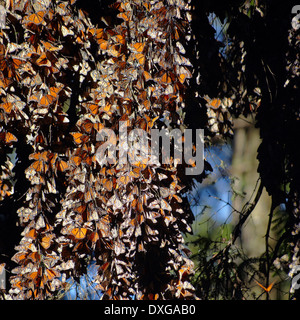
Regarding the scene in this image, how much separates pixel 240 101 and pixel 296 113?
35 cm

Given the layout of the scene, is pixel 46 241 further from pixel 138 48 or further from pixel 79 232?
pixel 138 48

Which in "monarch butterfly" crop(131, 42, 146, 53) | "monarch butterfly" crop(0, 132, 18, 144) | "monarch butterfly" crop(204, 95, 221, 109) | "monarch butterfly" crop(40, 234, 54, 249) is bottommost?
"monarch butterfly" crop(40, 234, 54, 249)

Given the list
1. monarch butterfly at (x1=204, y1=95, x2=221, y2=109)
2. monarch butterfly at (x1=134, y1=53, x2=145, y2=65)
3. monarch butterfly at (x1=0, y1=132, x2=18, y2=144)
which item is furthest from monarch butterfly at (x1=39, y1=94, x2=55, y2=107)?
monarch butterfly at (x1=204, y1=95, x2=221, y2=109)

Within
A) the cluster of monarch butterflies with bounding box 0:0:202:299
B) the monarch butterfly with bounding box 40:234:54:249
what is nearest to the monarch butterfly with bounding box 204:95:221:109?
the cluster of monarch butterflies with bounding box 0:0:202:299

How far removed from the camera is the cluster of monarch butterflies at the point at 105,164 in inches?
44.0

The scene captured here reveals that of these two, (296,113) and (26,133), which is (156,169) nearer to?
(26,133)

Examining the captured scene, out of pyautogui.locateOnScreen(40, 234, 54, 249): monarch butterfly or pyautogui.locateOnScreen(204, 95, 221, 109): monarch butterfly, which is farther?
pyautogui.locateOnScreen(204, 95, 221, 109): monarch butterfly

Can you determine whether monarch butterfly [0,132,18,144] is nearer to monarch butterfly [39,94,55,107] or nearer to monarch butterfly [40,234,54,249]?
monarch butterfly [39,94,55,107]

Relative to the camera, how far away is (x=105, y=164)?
1.16 metres

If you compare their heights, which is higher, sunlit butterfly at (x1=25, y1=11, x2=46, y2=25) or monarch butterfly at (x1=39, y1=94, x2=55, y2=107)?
sunlit butterfly at (x1=25, y1=11, x2=46, y2=25)

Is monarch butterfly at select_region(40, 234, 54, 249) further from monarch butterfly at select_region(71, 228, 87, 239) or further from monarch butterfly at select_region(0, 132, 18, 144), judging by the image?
monarch butterfly at select_region(0, 132, 18, 144)

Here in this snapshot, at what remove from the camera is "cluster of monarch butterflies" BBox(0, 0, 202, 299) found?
3.67 ft

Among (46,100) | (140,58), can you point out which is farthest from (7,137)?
(140,58)
